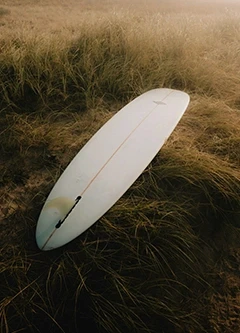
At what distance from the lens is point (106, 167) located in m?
1.98

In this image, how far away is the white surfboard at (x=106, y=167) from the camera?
1678 mm

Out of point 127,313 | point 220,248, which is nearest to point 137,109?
point 220,248

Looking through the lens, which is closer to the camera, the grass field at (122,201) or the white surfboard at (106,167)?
the grass field at (122,201)

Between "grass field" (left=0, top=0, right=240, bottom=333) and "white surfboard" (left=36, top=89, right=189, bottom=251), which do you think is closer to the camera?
"grass field" (left=0, top=0, right=240, bottom=333)

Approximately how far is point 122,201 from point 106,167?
29 centimetres

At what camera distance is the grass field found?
4.54 ft

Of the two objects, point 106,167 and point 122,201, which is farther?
point 106,167

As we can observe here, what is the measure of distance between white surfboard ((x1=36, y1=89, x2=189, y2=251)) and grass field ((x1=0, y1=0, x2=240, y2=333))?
7 centimetres

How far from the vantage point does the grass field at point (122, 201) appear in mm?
1385

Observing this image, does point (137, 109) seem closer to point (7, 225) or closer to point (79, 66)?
point (79, 66)

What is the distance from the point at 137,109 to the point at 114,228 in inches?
50.3

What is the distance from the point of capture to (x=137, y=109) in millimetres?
2555

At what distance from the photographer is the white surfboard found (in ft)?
5.50

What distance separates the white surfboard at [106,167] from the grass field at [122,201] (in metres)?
0.07
